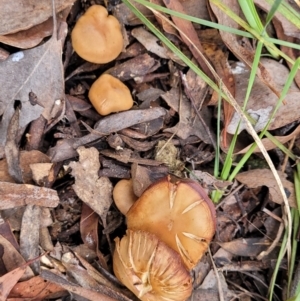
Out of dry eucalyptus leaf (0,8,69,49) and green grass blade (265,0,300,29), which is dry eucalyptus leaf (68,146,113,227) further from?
green grass blade (265,0,300,29)

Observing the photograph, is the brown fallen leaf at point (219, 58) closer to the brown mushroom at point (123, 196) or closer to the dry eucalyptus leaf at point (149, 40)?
the dry eucalyptus leaf at point (149, 40)

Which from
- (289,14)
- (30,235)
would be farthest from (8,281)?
(289,14)

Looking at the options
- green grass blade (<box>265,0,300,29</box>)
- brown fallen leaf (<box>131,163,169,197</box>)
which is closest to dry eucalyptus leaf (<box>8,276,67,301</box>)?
brown fallen leaf (<box>131,163,169,197</box>)

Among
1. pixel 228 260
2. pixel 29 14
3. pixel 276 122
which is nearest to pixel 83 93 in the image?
pixel 29 14

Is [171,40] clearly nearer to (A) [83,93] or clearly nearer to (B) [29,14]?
(A) [83,93]

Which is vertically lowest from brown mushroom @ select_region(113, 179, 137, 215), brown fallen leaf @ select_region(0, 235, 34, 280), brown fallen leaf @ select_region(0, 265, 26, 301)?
brown fallen leaf @ select_region(0, 265, 26, 301)

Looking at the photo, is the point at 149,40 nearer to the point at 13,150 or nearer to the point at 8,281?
the point at 13,150
